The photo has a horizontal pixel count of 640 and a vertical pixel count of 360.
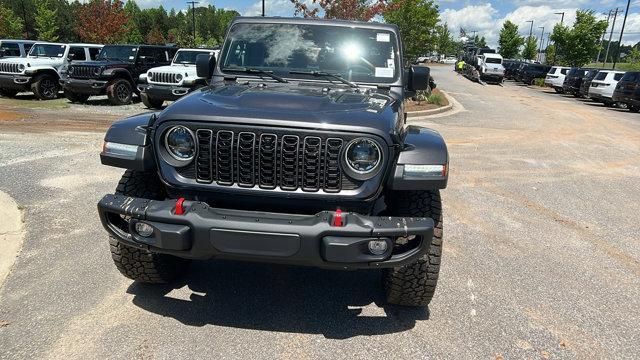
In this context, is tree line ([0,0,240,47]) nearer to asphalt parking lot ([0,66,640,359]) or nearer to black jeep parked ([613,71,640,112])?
asphalt parking lot ([0,66,640,359])

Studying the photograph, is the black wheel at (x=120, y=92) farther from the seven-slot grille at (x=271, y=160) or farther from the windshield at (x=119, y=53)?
the seven-slot grille at (x=271, y=160)

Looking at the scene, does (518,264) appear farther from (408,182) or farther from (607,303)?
(408,182)

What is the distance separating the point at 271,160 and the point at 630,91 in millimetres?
20327

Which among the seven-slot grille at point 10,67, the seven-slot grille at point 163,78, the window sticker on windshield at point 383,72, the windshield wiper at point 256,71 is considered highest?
the window sticker on windshield at point 383,72

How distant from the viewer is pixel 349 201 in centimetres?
274

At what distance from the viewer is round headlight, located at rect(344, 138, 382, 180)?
269 centimetres

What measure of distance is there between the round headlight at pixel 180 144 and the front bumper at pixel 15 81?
14727 mm

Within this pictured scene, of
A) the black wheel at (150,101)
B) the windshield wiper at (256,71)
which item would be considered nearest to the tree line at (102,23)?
the black wheel at (150,101)

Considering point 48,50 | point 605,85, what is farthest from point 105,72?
point 605,85

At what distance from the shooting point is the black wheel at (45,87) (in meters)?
15.1

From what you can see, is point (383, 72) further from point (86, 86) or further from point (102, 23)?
point (102, 23)

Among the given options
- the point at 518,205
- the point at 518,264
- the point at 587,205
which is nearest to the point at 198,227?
the point at 518,264

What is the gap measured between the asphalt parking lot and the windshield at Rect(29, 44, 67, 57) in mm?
11257

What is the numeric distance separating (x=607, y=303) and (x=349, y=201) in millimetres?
2252
